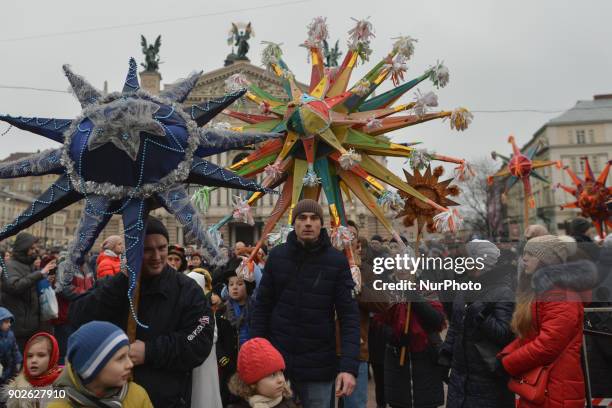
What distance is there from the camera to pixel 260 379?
2.75 metres

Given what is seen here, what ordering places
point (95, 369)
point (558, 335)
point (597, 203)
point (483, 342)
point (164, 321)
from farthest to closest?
point (597, 203) < point (483, 342) < point (558, 335) < point (164, 321) < point (95, 369)

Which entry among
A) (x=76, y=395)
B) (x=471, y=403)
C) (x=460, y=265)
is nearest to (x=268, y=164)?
(x=460, y=265)

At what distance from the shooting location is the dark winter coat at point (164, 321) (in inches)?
99.8

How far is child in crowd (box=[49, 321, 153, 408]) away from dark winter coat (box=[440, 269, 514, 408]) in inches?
94.6

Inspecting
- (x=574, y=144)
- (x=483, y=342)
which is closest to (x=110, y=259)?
(x=483, y=342)

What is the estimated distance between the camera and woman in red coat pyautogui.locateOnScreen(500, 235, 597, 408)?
10.1 feet

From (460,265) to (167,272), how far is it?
87.3 inches

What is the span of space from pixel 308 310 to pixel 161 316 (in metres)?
0.96

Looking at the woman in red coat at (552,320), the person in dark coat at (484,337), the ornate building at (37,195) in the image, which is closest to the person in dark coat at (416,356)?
the person in dark coat at (484,337)

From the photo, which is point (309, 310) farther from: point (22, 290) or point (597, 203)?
point (597, 203)

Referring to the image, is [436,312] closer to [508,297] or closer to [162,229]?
[508,297]

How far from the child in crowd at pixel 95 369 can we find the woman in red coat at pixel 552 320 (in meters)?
2.42

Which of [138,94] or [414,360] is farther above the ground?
[138,94]

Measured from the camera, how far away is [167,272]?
9.02 feet
